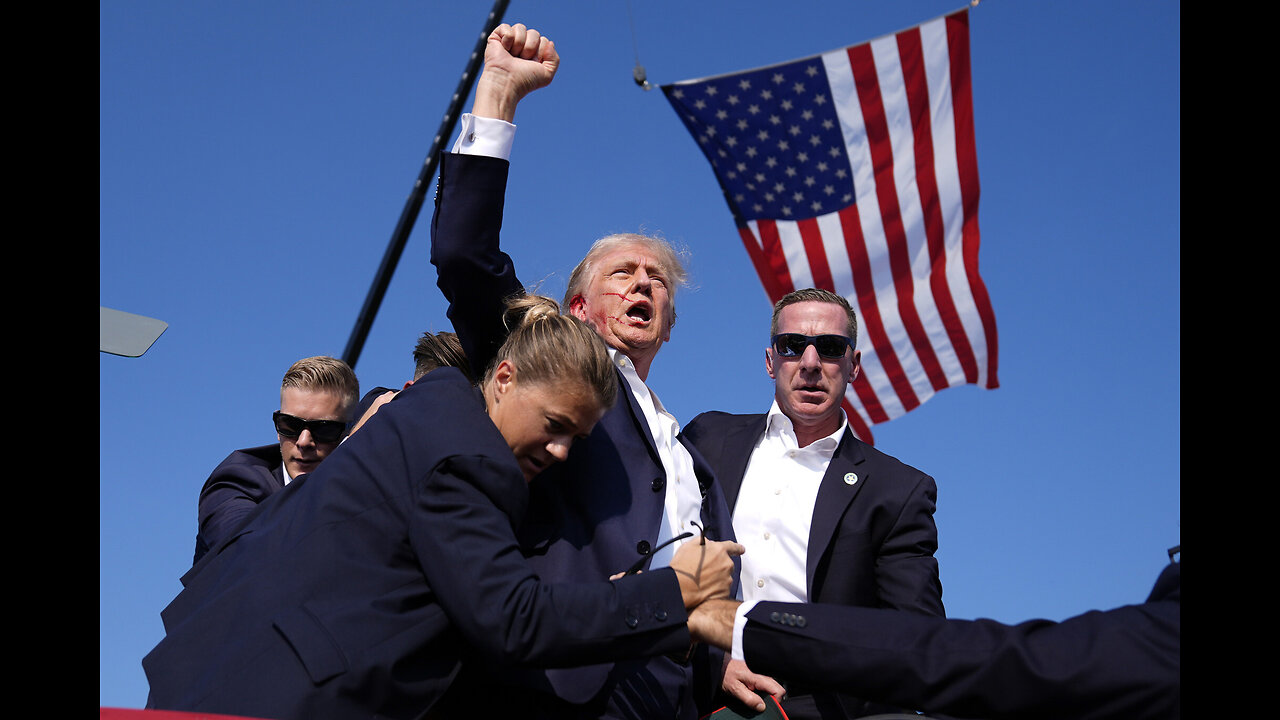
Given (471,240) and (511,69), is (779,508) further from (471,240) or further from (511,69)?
(511,69)

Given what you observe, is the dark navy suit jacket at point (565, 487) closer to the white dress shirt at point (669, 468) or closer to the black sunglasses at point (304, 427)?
the white dress shirt at point (669, 468)

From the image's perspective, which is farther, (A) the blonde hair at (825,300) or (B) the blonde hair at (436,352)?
(A) the blonde hair at (825,300)

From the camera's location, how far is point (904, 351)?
33.2 ft

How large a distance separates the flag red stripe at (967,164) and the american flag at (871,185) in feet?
0.03

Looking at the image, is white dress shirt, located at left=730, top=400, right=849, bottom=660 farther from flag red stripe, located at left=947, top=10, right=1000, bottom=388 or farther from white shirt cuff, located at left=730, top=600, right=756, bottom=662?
flag red stripe, located at left=947, top=10, right=1000, bottom=388

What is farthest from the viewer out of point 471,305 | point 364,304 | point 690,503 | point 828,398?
point 364,304

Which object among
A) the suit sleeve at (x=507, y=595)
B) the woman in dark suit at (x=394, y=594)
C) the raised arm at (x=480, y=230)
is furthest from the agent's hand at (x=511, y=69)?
the suit sleeve at (x=507, y=595)

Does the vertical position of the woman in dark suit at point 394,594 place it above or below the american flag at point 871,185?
below

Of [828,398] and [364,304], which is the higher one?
[364,304]

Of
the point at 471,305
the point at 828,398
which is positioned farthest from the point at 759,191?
the point at 471,305

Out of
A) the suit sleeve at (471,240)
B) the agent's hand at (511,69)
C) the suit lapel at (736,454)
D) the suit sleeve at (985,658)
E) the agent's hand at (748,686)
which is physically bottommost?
the agent's hand at (748,686)

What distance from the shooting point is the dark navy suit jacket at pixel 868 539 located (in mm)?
4137
